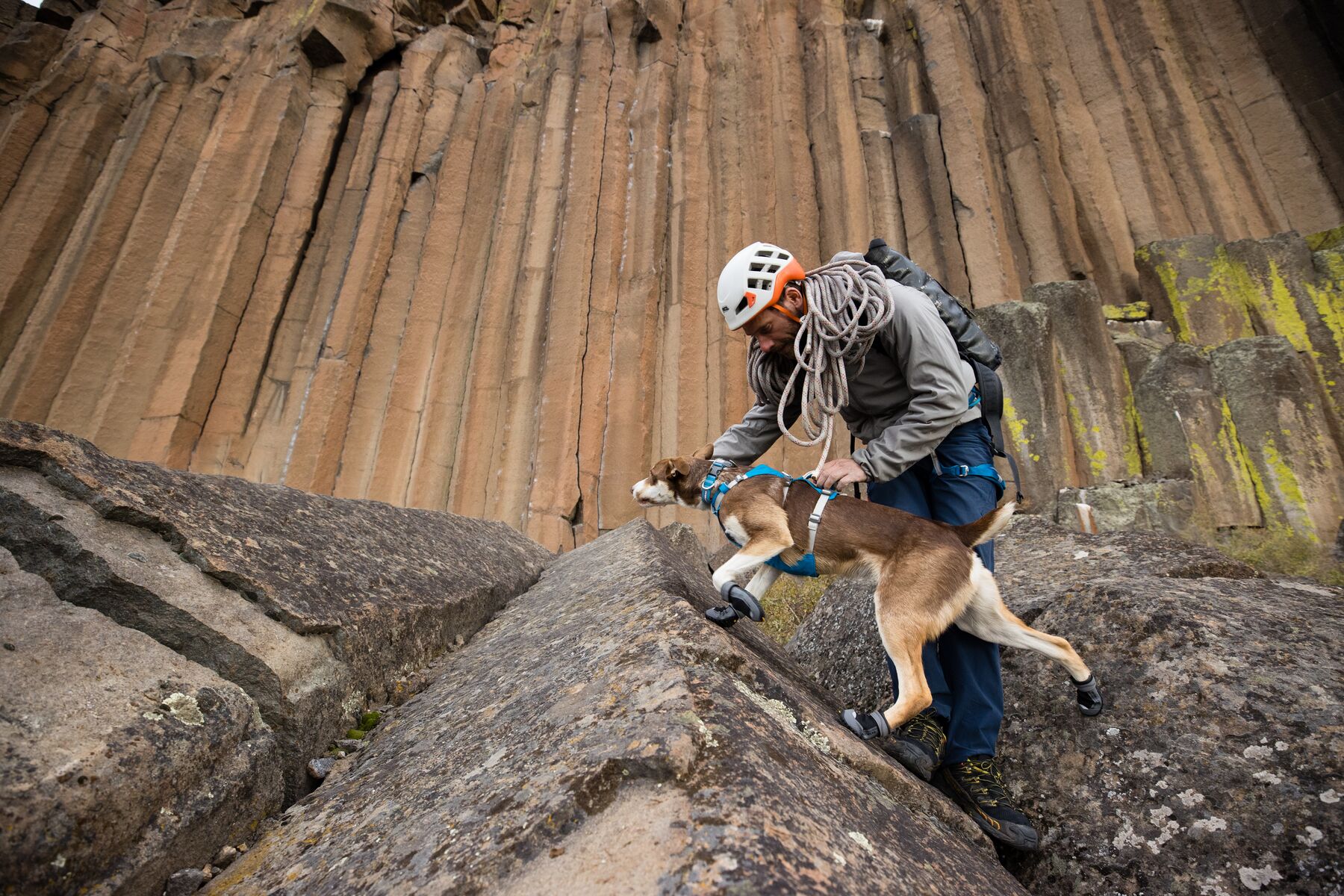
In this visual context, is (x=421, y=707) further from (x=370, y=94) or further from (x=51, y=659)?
(x=370, y=94)

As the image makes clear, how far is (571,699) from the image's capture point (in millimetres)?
1692

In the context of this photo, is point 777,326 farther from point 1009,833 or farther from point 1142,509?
point 1142,509

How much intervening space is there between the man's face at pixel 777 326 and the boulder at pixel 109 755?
2133 mm

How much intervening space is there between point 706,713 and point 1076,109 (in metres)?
14.6

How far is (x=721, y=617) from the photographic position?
2283 mm

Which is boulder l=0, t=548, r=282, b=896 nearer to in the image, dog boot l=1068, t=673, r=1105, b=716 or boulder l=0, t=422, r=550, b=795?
boulder l=0, t=422, r=550, b=795

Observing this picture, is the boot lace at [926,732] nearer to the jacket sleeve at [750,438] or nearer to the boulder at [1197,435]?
the jacket sleeve at [750,438]

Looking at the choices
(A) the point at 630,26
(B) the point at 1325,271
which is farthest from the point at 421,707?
(A) the point at 630,26

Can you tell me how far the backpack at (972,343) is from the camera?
2684mm

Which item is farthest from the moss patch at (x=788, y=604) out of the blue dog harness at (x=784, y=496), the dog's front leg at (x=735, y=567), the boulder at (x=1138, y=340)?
the boulder at (x=1138, y=340)

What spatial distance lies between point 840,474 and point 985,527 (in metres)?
0.54

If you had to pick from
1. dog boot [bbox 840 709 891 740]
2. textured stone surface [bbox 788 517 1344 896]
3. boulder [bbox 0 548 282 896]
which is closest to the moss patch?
textured stone surface [bbox 788 517 1344 896]

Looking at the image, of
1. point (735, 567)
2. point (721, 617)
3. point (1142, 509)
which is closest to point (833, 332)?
point (735, 567)

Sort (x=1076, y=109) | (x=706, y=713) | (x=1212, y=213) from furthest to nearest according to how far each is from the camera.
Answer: (x=1076, y=109) → (x=1212, y=213) → (x=706, y=713)
